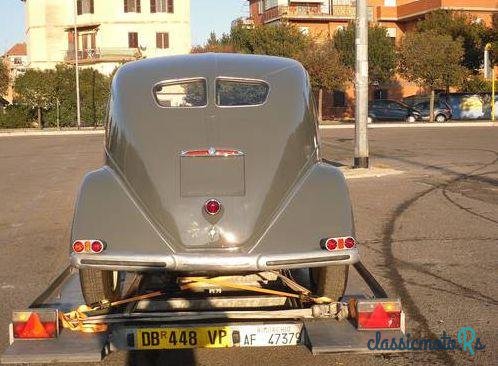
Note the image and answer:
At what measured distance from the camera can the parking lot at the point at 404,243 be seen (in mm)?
5504

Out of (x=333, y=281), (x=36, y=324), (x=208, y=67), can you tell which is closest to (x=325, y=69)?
(x=208, y=67)

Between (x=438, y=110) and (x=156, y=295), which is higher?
(x=438, y=110)

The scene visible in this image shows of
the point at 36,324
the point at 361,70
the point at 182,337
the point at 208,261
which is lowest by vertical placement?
the point at 182,337

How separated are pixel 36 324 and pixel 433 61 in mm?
47095

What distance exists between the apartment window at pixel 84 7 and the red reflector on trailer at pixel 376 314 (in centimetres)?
7040

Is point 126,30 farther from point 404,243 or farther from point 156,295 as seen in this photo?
point 156,295

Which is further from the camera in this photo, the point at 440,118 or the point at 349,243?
the point at 440,118

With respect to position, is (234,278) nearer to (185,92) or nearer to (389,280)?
(185,92)

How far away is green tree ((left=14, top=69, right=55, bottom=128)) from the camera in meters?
52.4

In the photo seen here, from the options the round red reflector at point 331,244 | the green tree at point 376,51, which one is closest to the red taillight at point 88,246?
the round red reflector at point 331,244

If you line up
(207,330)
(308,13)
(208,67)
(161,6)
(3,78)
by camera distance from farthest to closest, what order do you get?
(161,6), (308,13), (3,78), (208,67), (207,330)

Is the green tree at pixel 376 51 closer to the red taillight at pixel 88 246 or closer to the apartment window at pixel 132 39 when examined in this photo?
the apartment window at pixel 132 39

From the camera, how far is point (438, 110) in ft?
166

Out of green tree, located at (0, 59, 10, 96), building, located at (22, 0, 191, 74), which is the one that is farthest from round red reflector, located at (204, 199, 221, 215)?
building, located at (22, 0, 191, 74)
